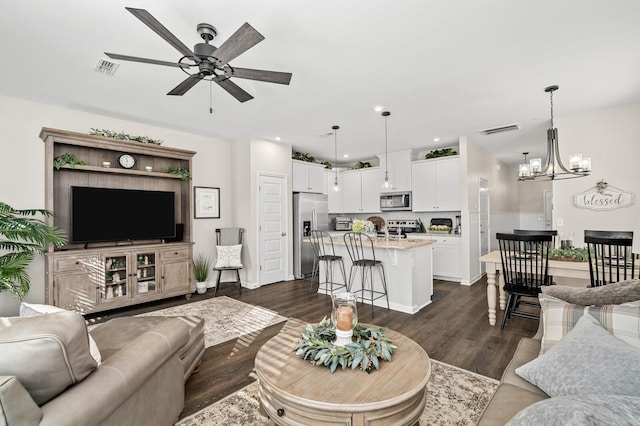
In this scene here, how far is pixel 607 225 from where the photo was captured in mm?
4016

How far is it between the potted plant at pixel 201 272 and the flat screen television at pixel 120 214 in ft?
2.29

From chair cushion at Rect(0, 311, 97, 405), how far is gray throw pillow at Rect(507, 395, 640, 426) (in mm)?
1464

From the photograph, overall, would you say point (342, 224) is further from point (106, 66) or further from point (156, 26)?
point (156, 26)

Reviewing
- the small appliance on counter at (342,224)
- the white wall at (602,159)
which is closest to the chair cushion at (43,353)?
the white wall at (602,159)

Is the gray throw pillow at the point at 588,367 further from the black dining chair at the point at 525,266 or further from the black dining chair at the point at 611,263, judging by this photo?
the black dining chair at the point at 525,266

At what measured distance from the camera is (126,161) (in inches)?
170

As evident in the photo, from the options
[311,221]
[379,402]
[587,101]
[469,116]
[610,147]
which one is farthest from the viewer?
[311,221]

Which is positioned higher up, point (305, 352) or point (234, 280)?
point (305, 352)

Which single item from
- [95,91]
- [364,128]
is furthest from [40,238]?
[364,128]

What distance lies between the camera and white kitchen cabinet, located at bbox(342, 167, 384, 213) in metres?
6.91

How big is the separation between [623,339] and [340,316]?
1294mm

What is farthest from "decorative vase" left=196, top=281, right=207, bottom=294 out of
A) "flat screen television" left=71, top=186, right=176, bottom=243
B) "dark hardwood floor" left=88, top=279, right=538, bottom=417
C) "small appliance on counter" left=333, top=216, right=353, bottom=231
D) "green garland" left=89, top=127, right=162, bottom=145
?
"small appliance on counter" left=333, top=216, right=353, bottom=231

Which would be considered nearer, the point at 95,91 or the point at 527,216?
the point at 95,91

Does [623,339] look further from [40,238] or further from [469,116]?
[40,238]
